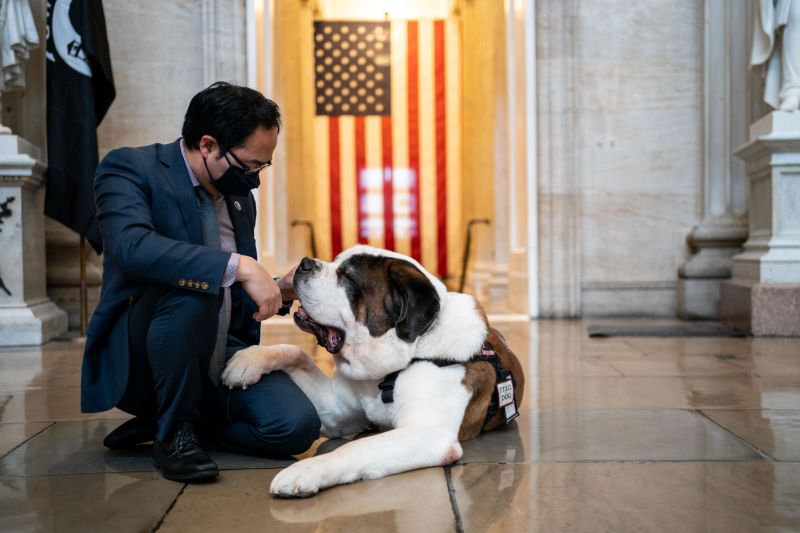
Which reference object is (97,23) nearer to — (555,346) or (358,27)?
(555,346)

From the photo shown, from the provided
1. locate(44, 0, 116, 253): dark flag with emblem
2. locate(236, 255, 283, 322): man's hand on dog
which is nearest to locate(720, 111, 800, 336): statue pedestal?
locate(236, 255, 283, 322): man's hand on dog

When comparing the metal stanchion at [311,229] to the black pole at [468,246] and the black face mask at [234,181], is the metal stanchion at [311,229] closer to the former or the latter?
the black pole at [468,246]

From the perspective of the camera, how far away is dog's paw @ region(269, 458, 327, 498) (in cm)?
196

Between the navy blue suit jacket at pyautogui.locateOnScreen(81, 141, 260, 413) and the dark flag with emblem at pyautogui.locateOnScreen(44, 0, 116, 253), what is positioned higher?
the dark flag with emblem at pyautogui.locateOnScreen(44, 0, 116, 253)

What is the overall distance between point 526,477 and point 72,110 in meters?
4.93

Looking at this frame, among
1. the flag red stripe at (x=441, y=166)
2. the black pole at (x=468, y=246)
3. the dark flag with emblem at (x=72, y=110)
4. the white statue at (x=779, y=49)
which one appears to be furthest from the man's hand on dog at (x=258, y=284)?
the flag red stripe at (x=441, y=166)

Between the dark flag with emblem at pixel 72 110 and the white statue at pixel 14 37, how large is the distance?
0.76 ft

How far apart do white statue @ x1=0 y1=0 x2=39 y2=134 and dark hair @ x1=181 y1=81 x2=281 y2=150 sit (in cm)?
381

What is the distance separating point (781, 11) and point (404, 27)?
731 cm

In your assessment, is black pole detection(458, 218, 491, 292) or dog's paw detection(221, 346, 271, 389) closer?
dog's paw detection(221, 346, 271, 389)

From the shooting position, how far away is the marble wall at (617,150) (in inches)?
269

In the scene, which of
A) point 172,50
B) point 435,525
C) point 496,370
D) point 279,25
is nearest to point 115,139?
point 172,50

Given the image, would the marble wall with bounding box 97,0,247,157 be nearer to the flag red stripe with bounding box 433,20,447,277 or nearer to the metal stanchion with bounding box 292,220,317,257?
the metal stanchion with bounding box 292,220,317,257

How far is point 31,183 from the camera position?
552cm
